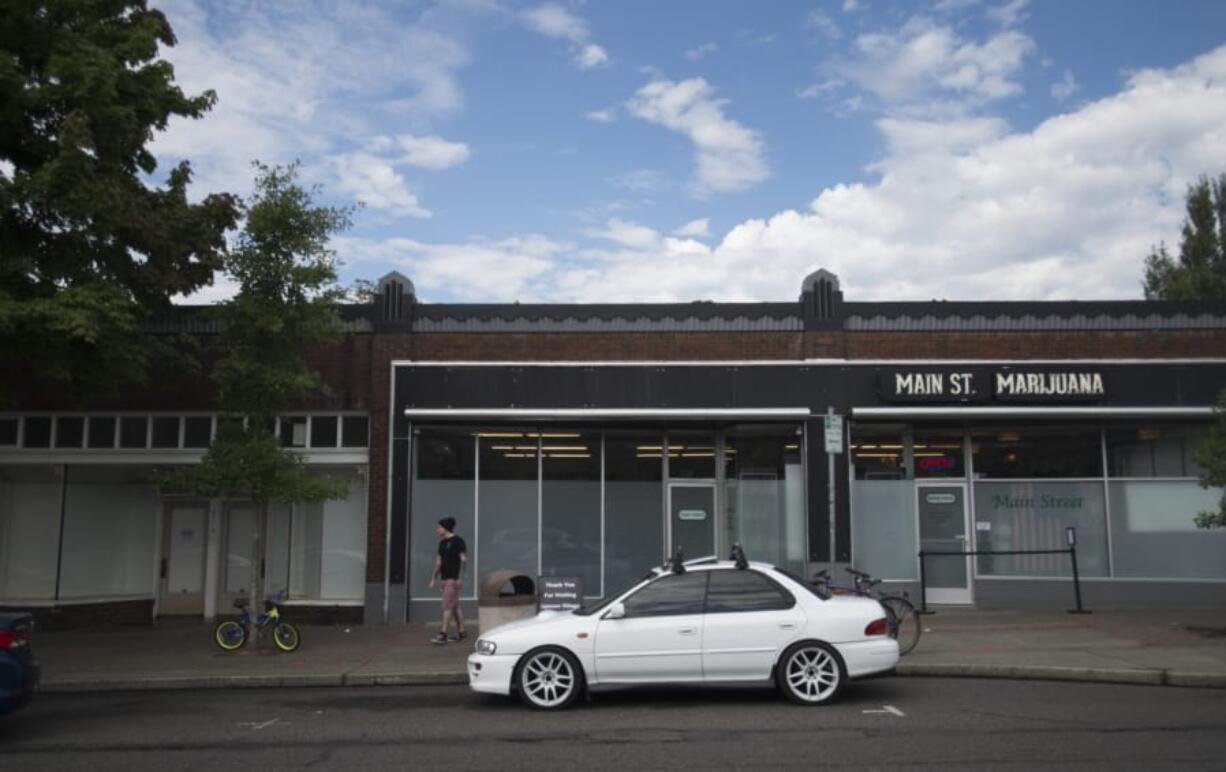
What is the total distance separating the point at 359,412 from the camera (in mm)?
18016

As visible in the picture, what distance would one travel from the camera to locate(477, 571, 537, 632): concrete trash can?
555 inches

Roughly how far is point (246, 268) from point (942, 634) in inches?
433

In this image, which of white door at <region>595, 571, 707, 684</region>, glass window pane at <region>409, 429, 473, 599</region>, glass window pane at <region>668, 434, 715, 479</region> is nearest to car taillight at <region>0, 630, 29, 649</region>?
white door at <region>595, 571, 707, 684</region>

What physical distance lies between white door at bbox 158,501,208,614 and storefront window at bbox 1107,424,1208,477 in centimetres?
1593

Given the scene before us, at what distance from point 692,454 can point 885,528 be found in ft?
11.4

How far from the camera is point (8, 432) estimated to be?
18.2 m

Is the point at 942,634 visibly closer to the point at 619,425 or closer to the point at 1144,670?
the point at 1144,670

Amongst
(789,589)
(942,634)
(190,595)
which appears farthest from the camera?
(190,595)

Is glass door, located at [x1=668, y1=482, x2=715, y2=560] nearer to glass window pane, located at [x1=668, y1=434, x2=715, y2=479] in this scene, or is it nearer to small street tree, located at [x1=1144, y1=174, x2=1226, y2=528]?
glass window pane, located at [x1=668, y1=434, x2=715, y2=479]

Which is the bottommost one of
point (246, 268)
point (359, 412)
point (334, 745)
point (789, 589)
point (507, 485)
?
point (334, 745)

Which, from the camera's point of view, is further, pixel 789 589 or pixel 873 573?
pixel 873 573

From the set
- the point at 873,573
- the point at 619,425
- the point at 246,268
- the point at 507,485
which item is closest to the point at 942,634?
the point at 873,573

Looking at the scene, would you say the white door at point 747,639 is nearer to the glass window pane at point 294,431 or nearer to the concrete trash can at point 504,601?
the concrete trash can at point 504,601

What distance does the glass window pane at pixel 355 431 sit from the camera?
18000mm
